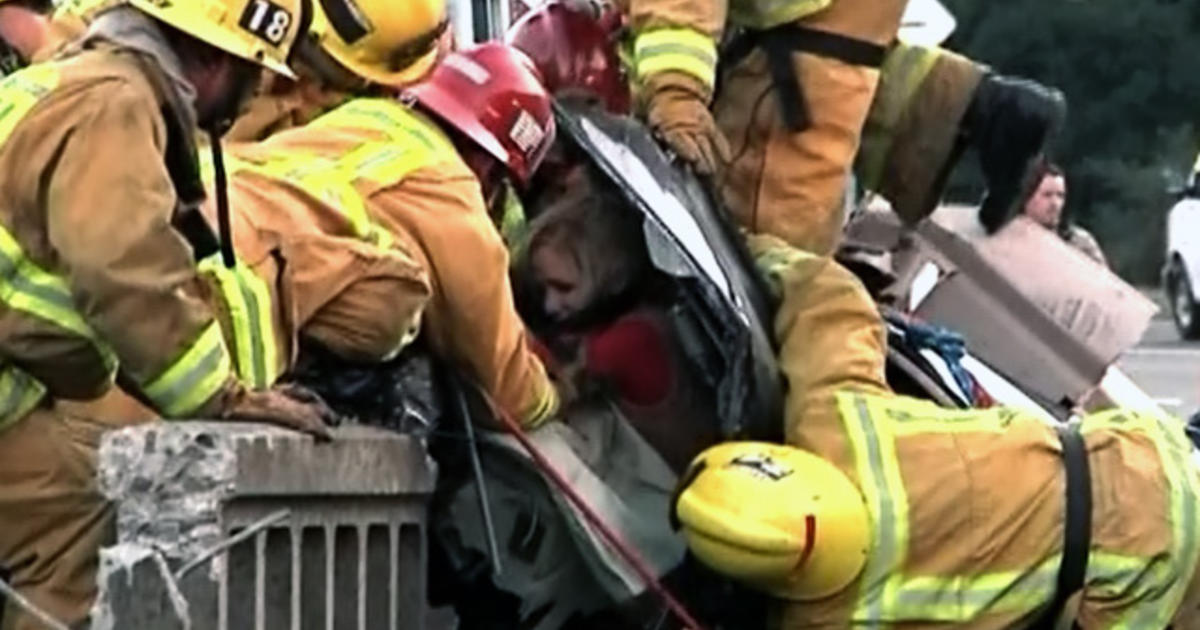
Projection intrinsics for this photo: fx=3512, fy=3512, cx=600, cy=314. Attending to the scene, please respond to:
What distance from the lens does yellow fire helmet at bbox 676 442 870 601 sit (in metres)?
5.66

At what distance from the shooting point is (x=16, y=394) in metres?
5.45

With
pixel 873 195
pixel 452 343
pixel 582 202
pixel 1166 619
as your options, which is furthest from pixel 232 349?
pixel 873 195

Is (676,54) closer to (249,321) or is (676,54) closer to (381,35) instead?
(381,35)

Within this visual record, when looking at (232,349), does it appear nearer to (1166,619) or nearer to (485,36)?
(1166,619)

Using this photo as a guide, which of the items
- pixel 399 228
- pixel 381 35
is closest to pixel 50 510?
pixel 399 228

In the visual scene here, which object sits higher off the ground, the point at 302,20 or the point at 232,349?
the point at 302,20

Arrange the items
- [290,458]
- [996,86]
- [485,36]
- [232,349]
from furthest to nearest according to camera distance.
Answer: [485,36]
[996,86]
[232,349]
[290,458]

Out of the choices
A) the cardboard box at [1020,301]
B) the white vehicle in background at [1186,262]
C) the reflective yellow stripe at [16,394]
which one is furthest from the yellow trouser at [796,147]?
the white vehicle in background at [1186,262]

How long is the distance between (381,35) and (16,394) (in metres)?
1.22

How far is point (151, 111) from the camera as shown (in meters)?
5.17

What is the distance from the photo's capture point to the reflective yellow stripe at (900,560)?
19.3ft

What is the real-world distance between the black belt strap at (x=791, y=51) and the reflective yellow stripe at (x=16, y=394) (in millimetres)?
2217

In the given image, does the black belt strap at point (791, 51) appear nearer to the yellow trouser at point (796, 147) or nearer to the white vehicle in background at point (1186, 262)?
the yellow trouser at point (796, 147)

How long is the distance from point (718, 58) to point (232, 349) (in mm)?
1872
